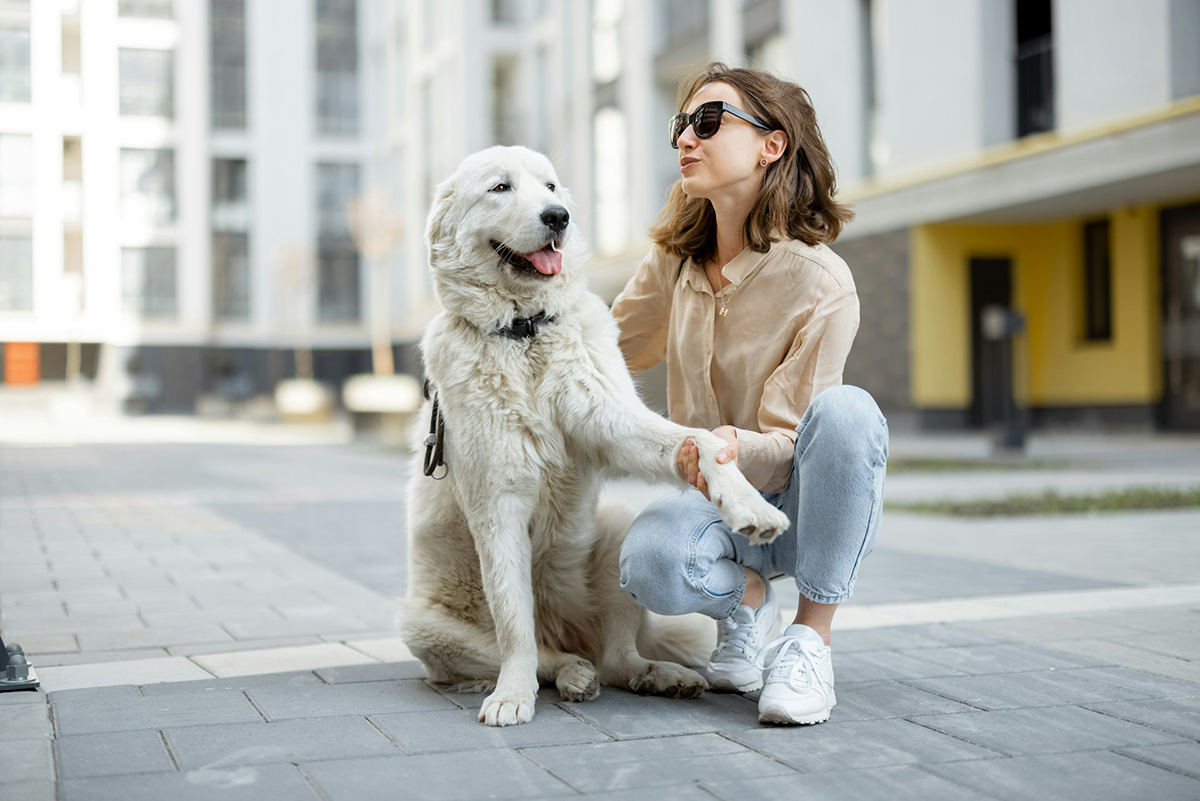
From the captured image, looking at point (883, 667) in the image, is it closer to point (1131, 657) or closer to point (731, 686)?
point (731, 686)

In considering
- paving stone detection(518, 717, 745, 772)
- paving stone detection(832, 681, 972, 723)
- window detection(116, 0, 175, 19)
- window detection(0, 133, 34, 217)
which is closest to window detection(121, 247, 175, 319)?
window detection(0, 133, 34, 217)

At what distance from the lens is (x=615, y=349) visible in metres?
3.08

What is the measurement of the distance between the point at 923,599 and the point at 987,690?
1610 millimetres

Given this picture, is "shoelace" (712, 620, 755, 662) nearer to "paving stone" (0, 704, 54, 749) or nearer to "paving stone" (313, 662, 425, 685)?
"paving stone" (313, 662, 425, 685)

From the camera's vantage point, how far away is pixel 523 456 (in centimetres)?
296

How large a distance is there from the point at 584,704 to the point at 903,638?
138 centimetres

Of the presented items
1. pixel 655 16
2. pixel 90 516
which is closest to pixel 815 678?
pixel 90 516

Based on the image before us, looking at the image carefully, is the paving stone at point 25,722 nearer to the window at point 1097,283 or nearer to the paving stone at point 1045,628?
the paving stone at point 1045,628

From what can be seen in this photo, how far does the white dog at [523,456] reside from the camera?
2949mm

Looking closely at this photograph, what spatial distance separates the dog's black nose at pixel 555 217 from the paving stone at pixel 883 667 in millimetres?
1491

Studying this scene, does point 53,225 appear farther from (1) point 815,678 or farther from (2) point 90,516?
(1) point 815,678

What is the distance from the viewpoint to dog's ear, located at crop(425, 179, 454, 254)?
3.15 metres

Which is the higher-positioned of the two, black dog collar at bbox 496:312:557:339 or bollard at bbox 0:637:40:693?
black dog collar at bbox 496:312:557:339

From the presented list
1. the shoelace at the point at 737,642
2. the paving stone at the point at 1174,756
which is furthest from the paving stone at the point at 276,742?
the paving stone at the point at 1174,756
